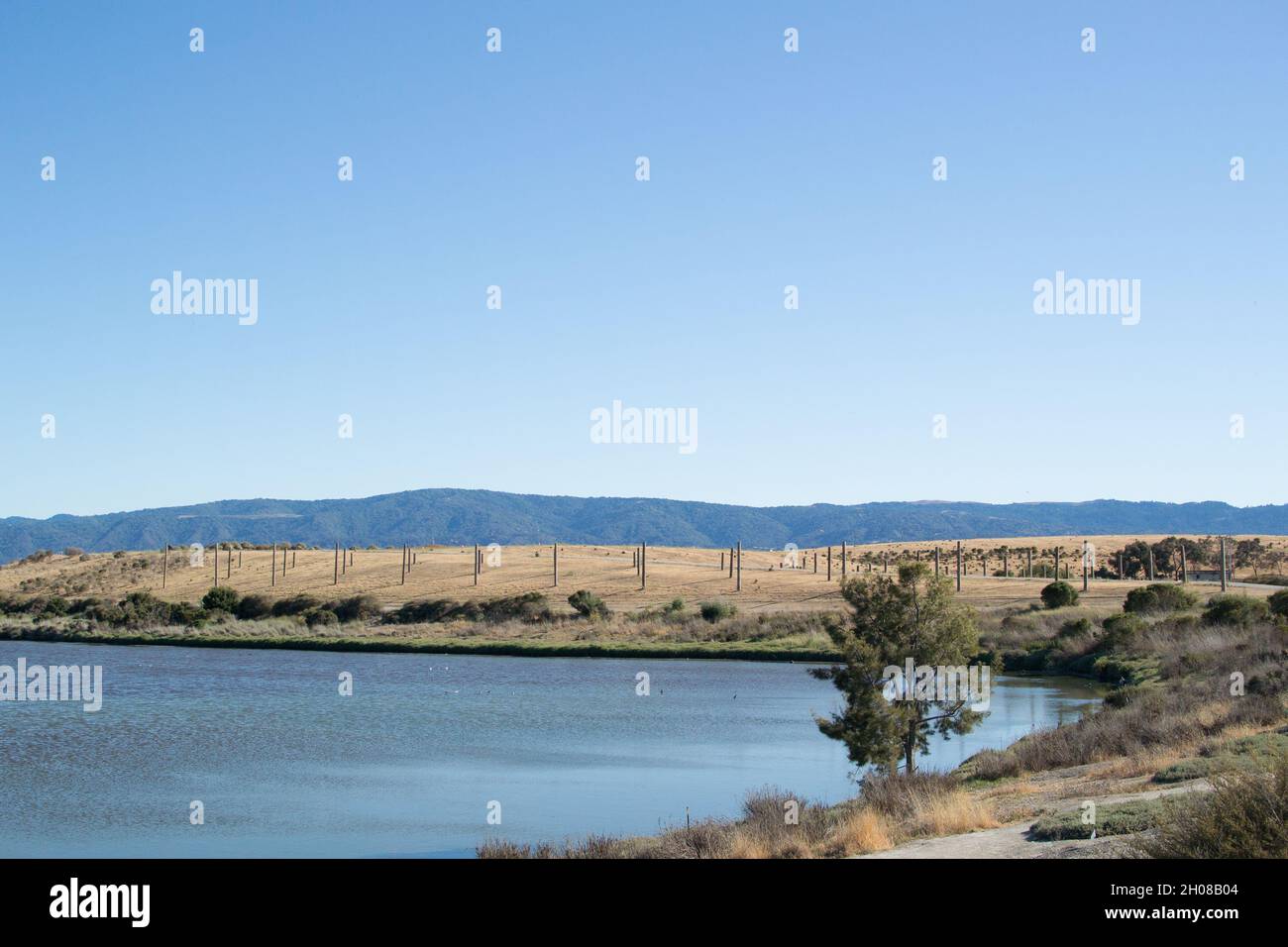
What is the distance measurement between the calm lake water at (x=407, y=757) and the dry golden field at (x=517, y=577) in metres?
30.3

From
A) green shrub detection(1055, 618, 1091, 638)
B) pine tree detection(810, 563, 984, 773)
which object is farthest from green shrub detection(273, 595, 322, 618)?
pine tree detection(810, 563, 984, 773)

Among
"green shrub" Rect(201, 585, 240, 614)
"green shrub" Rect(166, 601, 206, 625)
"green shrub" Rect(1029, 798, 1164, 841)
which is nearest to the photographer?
"green shrub" Rect(1029, 798, 1164, 841)

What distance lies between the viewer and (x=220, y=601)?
85375 mm

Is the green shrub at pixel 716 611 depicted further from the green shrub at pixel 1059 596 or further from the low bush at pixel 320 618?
the low bush at pixel 320 618

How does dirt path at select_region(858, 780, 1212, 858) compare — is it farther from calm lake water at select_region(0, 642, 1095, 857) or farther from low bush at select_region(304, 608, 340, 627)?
low bush at select_region(304, 608, 340, 627)

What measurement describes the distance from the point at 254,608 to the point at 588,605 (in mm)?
24100

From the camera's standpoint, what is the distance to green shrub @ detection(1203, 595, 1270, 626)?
45.4m

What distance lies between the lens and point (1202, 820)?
36.0 ft

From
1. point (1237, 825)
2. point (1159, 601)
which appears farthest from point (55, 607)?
point (1237, 825)

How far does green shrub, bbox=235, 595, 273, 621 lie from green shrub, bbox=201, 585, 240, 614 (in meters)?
0.46
